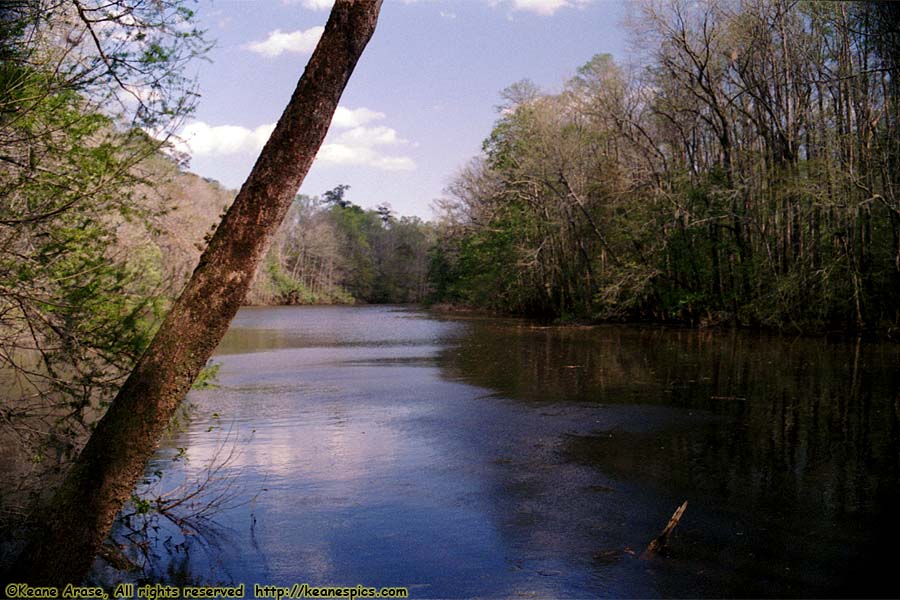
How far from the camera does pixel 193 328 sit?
3.79 meters

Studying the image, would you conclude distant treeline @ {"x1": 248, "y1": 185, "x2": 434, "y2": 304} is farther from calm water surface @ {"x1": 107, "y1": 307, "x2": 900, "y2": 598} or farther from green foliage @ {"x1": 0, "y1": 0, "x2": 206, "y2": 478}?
green foliage @ {"x1": 0, "y1": 0, "x2": 206, "y2": 478}

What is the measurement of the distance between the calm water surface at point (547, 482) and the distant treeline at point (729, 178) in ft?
29.1

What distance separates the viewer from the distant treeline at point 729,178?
71.2 feet

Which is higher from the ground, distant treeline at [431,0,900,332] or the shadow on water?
distant treeline at [431,0,900,332]

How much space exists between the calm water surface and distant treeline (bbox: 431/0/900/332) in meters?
8.87

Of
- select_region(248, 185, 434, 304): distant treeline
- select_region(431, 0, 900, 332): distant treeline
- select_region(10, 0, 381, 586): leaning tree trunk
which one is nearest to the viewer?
select_region(10, 0, 381, 586): leaning tree trunk

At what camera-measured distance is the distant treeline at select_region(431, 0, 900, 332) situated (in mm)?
21688

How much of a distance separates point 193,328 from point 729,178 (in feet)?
85.0

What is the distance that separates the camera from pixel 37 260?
5.20m

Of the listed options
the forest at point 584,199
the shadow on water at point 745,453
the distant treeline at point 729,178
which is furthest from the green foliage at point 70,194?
the distant treeline at point 729,178

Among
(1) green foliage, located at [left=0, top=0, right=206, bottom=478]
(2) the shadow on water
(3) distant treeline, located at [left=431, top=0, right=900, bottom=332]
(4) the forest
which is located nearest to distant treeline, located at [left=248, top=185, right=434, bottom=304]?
(4) the forest

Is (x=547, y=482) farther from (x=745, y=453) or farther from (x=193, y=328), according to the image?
(x=193, y=328)

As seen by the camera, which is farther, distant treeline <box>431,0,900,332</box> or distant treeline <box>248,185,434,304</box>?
distant treeline <box>248,185,434,304</box>

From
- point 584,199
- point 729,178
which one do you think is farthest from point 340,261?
point 729,178
